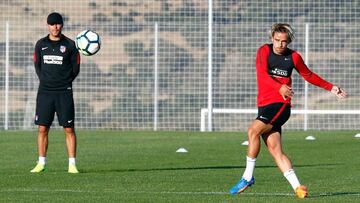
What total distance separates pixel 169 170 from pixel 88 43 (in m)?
2.64

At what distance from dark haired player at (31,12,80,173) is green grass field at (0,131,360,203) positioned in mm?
548

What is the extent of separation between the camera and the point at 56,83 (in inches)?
598

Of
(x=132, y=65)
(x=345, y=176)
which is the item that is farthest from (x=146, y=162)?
(x=132, y=65)

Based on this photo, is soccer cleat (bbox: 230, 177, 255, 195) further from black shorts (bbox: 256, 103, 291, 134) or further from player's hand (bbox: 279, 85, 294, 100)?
player's hand (bbox: 279, 85, 294, 100)

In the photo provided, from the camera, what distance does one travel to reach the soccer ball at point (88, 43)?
17031 millimetres

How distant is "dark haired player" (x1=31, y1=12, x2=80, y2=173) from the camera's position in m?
15.1

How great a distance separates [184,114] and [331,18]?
4420 mm

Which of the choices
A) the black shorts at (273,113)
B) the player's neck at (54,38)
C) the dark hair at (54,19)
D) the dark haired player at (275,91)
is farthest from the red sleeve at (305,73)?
the player's neck at (54,38)

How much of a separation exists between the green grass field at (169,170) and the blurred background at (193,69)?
4440mm

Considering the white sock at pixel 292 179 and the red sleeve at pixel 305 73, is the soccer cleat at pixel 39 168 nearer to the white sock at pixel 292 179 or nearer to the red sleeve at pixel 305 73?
the white sock at pixel 292 179

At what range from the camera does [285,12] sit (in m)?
29.5

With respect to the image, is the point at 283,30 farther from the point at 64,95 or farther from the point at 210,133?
the point at 210,133

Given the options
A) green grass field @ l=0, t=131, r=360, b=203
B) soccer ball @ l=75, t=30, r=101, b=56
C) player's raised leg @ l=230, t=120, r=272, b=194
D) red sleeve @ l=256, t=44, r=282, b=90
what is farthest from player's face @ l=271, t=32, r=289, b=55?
soccer ball @ l=75, t=30, r=101, b=56

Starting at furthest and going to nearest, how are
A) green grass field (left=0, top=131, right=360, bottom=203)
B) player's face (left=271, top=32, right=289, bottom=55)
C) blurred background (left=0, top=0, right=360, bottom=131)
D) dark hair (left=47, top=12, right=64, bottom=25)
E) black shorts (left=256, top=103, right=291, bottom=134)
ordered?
blurred background (left=0, top=0, right=360, bottom=131) → dark hair (left=47, top=12, right=64, bottom=25) → green grass field (left=0, top=131, right=360, bottom=203) → black shorts (left=256, top=103, right=291, bottom=134) → player's face (left=271, top=32, right=289, bottom=55)
